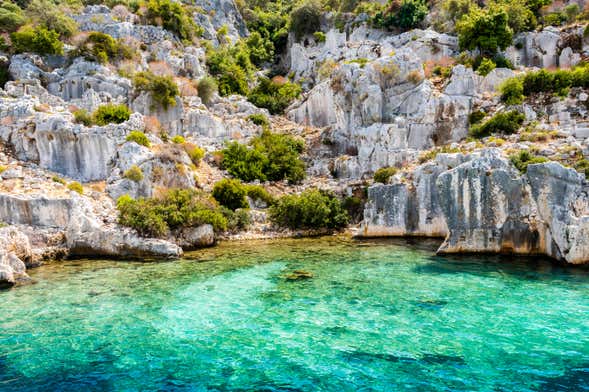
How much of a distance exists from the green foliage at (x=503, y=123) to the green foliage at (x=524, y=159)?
9.26 metres

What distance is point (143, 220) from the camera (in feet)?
65.3

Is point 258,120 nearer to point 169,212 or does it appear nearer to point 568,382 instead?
point 169,212

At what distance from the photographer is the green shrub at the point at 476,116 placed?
28312mm

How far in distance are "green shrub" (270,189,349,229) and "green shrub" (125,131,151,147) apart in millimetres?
9962

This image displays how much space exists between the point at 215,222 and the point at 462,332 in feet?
50.6

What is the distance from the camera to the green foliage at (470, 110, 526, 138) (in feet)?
84.6

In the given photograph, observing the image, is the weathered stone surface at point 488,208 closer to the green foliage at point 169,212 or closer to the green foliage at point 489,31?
the green foliage at point 169,212

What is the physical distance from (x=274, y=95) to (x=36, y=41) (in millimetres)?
23002

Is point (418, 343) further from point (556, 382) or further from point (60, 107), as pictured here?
point (60, 107)

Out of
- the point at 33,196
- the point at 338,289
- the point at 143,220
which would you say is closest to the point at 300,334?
the point at 338,289

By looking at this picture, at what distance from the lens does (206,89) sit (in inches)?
1528

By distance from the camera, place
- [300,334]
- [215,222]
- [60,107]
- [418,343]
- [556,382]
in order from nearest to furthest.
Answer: [556,382] → [418,343] → [300,334] → [215,222] → [60,107]

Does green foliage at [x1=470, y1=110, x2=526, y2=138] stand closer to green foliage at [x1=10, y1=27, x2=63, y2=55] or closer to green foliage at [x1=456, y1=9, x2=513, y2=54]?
green foliage at [x1=456, y1=9, x2=513, y2=54]

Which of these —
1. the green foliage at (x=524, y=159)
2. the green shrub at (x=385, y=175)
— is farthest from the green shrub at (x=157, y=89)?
the green foliage at (x=524, y=159)
